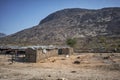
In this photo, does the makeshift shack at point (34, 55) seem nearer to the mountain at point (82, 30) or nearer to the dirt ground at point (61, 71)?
the dirt ground at point (61, 71)

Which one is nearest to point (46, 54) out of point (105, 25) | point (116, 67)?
point (116, 67)

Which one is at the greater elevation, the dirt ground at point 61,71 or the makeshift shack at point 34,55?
the makeshift shack at point 34,55

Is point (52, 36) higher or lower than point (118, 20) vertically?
lower

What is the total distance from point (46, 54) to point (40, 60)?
3244 millimetres

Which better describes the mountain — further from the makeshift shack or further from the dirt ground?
the dirt ground

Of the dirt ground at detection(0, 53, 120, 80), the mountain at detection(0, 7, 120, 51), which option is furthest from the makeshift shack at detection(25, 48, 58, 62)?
the mountain at detection(0, 7, 120, 51)

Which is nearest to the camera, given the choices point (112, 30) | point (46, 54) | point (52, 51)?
point (46, 54)

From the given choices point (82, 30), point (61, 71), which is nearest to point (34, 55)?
point (61, 71)

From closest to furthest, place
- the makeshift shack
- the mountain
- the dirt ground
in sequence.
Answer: the dirt ground, the makeshift shack, the mountain

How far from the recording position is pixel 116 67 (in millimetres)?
23109

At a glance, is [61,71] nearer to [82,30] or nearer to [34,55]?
[34,55]

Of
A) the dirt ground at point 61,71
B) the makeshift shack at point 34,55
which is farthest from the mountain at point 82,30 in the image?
the dirt ground at point 61,71

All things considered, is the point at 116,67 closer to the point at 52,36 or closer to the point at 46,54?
the point at 46,54

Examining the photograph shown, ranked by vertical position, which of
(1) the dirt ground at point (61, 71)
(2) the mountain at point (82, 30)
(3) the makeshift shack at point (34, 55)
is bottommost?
(1) the dirt ground at point (61, 71)
